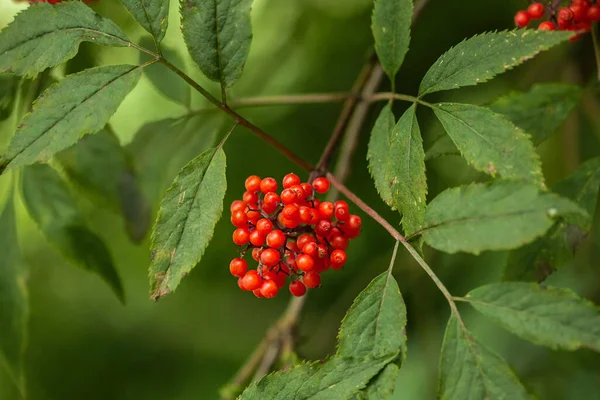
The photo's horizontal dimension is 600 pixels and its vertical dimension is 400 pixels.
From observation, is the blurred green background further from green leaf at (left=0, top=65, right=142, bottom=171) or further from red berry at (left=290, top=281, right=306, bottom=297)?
red berry at (left=290, top=281, right=306, bottom=297)

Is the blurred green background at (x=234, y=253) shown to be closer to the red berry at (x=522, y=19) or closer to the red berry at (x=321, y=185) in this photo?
the red berry at (x=522, y=19)

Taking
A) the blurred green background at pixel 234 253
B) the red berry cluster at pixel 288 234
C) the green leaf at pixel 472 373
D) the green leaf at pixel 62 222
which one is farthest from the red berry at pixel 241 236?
the blurred green background at pixel 234 253

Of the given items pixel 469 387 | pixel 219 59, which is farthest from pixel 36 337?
pixel 469 387

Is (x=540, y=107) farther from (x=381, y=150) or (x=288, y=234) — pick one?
(x=288, y=234)

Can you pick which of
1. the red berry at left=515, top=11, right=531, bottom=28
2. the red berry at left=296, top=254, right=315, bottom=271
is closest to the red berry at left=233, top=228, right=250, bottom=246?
the red berry at left=296, top=254, right=315, bottom=271

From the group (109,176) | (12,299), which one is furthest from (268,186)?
(12,299)

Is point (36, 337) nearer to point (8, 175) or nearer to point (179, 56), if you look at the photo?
point (8, 175)
